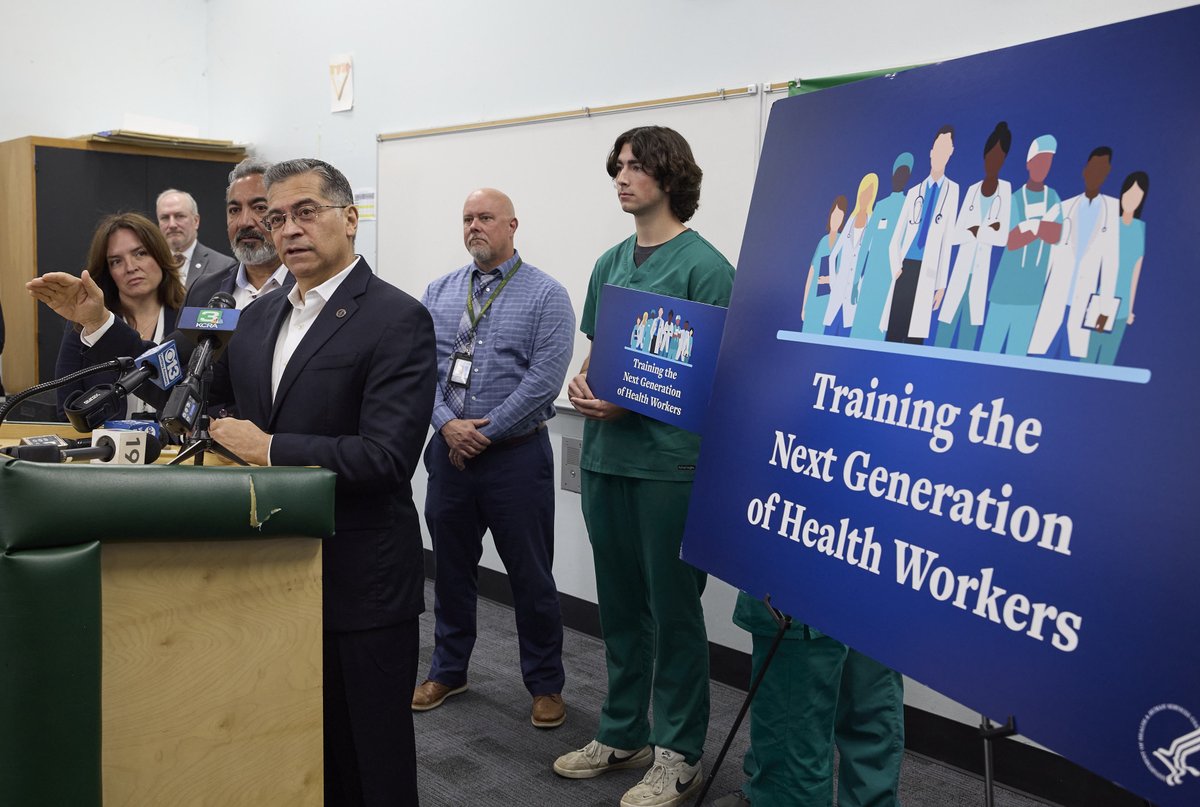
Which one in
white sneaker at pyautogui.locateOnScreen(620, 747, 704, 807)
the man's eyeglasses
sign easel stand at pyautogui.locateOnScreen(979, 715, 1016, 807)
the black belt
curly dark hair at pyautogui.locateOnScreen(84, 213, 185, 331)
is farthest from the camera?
the black belt

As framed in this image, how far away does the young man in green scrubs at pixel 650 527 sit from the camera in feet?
8.19

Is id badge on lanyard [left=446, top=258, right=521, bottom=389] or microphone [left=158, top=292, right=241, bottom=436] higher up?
microphone [left=158, top=292, right=241, bottom=436]

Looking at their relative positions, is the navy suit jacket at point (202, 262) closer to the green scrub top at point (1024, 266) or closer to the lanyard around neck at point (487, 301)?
the lanyard around neck at point (487, 301)

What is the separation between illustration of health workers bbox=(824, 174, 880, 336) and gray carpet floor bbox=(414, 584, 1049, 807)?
1.69m

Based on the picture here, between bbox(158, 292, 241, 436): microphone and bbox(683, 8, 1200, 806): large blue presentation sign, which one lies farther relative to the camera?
bbox(158, 292, 241, 436): microphone

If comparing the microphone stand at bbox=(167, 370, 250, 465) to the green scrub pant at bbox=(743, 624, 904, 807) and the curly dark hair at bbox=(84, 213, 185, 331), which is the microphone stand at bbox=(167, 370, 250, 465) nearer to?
the green scrub pant at bbox=(743, 624, 904, 807)

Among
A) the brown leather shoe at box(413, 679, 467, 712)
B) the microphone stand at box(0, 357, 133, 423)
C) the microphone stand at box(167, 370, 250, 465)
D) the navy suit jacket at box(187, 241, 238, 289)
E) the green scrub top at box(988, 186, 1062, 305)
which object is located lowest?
the brown leather shoe at box(413, 679, 467, 712)

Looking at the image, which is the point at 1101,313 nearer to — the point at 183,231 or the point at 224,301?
the point at 224,301

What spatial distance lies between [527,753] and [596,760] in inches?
9.7

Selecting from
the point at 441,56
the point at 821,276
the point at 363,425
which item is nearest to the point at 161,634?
the point at 363,425

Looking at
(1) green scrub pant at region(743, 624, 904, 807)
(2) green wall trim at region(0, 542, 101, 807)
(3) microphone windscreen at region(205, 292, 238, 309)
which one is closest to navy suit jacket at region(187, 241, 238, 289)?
(3) microphone windscreen at region(205, 292, 238, 309)

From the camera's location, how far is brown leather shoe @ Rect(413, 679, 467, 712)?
10.2 feet

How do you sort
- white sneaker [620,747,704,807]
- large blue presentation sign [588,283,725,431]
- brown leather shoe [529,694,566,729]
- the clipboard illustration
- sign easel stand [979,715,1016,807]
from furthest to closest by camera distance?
brown leather shoe [529,694,566,729], white sneaker [620,747,704,807], large blue presentation sign [588,283,725,431], sign easel stand [979,715,1016,807], the clipboard illustration

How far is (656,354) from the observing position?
224cm
